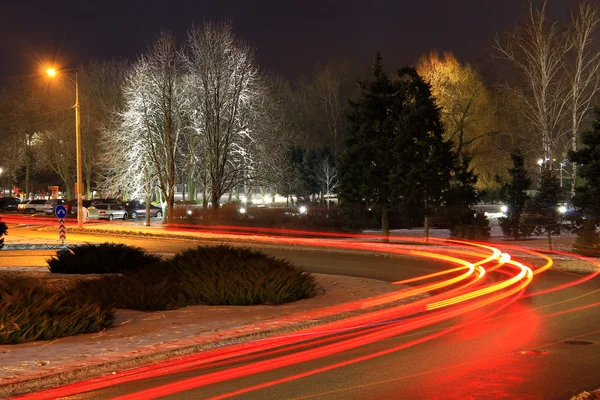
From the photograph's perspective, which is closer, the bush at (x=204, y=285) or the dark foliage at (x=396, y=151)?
the bush at (x=204, y=285)

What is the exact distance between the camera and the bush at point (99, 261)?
67.3 ft

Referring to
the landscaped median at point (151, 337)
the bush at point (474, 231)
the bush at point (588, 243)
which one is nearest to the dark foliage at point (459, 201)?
the bush at point (474, 231)

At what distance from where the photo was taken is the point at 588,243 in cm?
2786

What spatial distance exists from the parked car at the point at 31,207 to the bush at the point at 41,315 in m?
60.2

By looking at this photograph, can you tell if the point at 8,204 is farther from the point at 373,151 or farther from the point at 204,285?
the point at 204,285

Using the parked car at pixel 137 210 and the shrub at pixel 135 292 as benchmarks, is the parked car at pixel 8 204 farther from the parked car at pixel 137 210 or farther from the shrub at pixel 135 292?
the shrub at pixel 135 292

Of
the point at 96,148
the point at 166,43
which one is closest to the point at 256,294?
the point at 166,43

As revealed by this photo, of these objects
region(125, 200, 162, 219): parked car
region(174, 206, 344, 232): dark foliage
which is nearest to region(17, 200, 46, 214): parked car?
region(125, 200, 162, 219): parked car

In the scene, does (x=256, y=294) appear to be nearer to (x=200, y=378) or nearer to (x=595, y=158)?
(x=200, y=378)

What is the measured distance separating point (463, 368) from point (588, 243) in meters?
21.0

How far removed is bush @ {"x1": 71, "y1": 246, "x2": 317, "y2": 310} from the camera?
14.1 meters

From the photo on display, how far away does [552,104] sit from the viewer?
46000 mm

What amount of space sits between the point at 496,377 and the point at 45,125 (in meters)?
→ 69.9

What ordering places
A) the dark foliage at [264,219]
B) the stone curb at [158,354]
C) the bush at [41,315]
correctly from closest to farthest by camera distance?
the stone curb at [158,354] → the bush at [41,315] → the dark foliage at [264,219]
